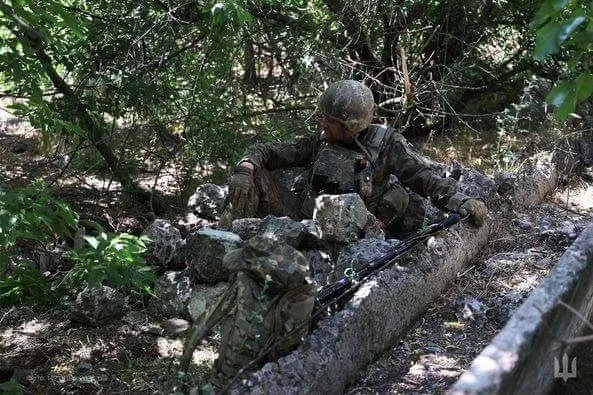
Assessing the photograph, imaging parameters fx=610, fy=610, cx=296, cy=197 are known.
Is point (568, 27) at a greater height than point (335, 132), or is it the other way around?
point (568, 27)

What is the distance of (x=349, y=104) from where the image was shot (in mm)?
4445

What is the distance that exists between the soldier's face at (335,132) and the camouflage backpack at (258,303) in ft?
6.25

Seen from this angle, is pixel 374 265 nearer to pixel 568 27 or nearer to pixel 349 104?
pixel 349 104

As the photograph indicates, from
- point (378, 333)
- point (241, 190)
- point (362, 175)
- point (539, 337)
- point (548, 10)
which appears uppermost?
point (548, 10)

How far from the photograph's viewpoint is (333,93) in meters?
4.50

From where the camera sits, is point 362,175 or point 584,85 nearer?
point 584,85

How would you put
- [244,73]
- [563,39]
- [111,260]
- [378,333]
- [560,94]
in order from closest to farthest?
[563,39]
[560,94]
[111,260]
[378,333]
[244,73]

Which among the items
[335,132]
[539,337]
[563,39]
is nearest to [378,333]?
[539,337]

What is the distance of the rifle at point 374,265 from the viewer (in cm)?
341

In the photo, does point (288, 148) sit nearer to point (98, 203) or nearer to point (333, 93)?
point (333, 93)

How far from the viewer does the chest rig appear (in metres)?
4.65

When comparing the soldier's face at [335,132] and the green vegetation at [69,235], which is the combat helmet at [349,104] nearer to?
the soldier's face at [335,132]

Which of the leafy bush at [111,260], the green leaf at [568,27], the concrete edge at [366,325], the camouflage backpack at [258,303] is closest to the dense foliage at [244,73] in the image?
the leafy bush at [111,260]

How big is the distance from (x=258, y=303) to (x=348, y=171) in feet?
6.57
